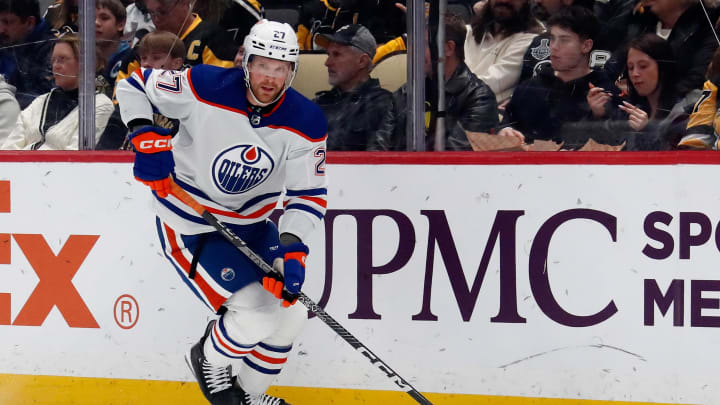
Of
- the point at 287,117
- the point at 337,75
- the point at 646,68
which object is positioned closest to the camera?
the point at 287,117

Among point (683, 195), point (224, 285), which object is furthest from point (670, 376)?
point (224, 285)

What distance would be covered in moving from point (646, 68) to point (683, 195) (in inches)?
15.1

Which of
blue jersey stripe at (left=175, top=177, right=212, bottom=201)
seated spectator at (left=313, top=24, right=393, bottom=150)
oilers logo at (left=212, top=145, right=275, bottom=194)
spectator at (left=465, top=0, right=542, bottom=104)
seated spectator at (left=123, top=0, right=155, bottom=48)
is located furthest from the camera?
seated spectator at (left=123, top=0, right=155, bottom=48)

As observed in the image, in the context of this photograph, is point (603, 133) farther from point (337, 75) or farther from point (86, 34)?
point (86, 34)

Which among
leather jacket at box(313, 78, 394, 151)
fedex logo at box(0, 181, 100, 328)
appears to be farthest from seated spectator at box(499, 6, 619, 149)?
fedex logo at box(0, 181, 100, 328)

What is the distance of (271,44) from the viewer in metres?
2.26

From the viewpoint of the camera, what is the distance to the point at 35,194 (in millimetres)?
2832

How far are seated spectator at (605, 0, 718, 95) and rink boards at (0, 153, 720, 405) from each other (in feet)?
0.77

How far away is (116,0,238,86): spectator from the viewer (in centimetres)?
275

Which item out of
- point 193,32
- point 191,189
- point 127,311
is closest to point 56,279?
point 127,311

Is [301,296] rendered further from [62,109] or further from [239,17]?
[62,109]

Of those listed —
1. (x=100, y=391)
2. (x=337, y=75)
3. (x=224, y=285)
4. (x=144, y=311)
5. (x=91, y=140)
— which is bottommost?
(x=100, y=391)

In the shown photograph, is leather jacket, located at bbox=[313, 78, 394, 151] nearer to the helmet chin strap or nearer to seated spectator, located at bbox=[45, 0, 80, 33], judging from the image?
the helmet chin strap

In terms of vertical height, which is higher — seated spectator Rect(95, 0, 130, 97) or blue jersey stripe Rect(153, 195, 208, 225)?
seated spectator Rect(95, 0, 130, 97)
